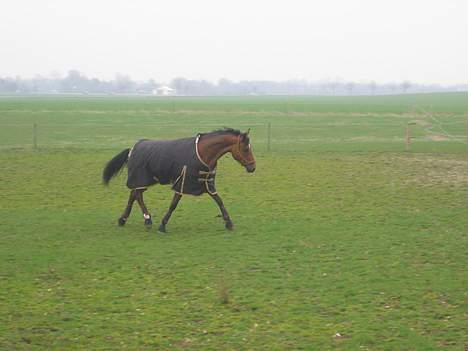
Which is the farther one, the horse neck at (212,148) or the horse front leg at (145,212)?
the horse front leg at (145,212)

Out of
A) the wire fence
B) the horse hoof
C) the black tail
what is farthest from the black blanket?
the wire fence

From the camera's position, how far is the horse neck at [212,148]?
1031 cm

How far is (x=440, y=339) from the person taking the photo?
5867 mm

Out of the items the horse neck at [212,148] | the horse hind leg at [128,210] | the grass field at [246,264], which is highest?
the horse neck at [212,148]

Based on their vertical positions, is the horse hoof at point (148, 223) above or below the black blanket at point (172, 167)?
below

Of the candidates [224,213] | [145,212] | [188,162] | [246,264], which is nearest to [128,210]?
[145,212]

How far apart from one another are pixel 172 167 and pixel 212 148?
703mm

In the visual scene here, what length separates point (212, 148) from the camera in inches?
407

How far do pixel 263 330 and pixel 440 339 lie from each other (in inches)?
62.1

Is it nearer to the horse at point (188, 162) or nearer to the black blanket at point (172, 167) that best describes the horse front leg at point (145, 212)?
the horse at point (188, 162)

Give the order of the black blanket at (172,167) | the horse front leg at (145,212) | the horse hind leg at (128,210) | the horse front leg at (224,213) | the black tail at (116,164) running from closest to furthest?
the black blanket at (172,167) < the horse front leg at (224,213) < the horse front leg at (145,212) < the horse hind leg at (128,210) < the black tail at (116,164)

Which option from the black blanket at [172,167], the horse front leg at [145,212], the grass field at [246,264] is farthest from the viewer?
the horse front leg at [145,212]

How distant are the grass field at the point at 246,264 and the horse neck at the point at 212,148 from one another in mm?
1155

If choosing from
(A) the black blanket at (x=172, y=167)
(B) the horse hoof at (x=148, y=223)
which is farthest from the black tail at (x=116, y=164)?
(B) the horse hoof at (x=148, y=223)
